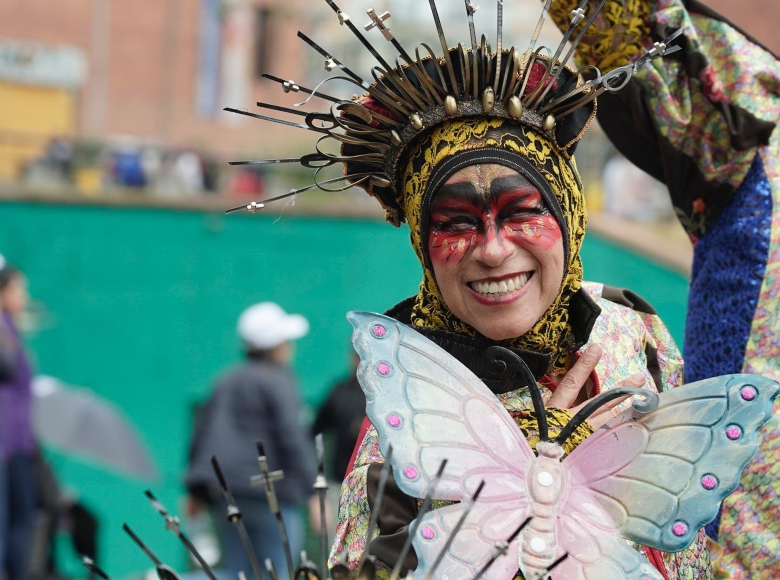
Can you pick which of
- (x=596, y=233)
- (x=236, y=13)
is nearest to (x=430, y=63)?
(x=596, y=233)

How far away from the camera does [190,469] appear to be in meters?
6.16

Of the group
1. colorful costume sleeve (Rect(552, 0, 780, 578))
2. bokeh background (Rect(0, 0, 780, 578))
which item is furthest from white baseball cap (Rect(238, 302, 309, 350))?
colorful costume sleeve (Rect(552, 0, 780, 578))

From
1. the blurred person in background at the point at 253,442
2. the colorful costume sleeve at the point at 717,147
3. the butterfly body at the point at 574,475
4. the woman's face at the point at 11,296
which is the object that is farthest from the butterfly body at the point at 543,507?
the woman's face at the point at 11,296

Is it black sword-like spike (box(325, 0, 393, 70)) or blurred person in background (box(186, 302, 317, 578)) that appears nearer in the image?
black sword-like spike (box(325, 0, 393, 70))

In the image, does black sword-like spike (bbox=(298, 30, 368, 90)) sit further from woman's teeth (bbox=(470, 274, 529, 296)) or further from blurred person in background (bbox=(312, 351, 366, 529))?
blurred person in background (bbox=(312, 351, 366, 529))

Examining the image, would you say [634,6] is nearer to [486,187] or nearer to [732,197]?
[732,197]

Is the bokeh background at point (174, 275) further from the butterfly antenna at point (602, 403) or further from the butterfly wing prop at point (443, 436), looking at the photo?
the butterfly antenna at point (602, 403)

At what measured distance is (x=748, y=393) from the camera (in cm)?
199

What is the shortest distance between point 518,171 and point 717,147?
0.78 meters

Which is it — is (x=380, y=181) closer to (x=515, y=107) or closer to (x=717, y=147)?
(x=515, y=107)

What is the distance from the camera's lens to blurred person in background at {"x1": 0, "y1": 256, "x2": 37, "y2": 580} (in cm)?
612

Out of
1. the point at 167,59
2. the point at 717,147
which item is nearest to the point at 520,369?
the point at 717,147

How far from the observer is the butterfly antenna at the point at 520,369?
80.4 inches

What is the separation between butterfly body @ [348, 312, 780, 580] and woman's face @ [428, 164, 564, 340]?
0.61ft
